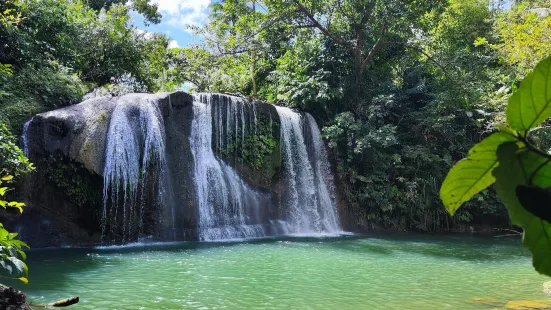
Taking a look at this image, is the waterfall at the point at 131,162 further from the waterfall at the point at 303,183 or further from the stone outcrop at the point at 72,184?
the waterfall at the point at 303,183

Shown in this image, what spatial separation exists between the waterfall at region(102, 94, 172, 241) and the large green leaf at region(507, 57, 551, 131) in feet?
36.2

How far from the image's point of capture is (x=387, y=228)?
14727mm

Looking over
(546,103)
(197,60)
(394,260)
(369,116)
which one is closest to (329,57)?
(369,116)

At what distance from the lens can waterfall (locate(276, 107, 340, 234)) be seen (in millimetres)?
13906

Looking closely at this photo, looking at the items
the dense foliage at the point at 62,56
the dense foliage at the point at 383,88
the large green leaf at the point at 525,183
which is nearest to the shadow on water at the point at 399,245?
the dense foliage at the point at 383,88

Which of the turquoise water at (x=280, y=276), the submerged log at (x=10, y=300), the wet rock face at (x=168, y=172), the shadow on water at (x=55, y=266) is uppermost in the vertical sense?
the wet rock face at (x=168, y=172)

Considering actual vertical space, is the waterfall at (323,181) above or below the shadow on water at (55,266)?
above

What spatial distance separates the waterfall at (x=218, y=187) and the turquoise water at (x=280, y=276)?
5.64 ft

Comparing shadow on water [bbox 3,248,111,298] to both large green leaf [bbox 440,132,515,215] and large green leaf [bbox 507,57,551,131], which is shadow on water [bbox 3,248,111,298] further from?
large green leaf [bbox 507,57,551,131]

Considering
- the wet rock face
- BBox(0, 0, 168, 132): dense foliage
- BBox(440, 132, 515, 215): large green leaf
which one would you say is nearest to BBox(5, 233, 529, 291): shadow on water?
the wet rock face

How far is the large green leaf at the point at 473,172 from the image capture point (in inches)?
24.3

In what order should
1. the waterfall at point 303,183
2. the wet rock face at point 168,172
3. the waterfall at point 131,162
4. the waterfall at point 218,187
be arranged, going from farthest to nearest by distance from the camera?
the waterfall at point 303,183 → the waterfall at point 218,187 → the waterfall at point 131,162 → the wet rock face at point 168,172

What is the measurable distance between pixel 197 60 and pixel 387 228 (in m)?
9.95

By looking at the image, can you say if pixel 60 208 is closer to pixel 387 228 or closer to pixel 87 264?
pixel 87 264
